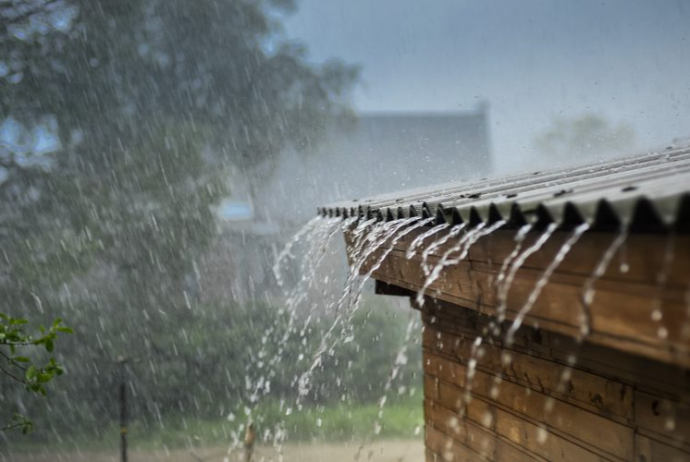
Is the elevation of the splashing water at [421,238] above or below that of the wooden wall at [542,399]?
above

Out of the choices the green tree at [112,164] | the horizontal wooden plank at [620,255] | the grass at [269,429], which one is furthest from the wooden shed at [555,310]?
the green tree at [112,164]

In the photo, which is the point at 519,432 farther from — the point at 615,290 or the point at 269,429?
the point at 269,429

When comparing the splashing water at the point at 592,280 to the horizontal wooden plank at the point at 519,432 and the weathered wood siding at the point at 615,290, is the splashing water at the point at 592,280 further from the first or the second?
the horizontal wooden plank at the point at 519,432

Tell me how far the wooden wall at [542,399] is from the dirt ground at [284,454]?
10490 millimetres

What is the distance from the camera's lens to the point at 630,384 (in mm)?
1944

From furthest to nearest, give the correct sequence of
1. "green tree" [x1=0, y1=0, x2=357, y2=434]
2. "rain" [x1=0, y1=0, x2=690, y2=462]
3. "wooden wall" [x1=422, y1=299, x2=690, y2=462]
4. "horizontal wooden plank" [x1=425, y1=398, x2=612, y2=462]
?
"green tree" [x1=0, y1=0, x2=357, y2=434] → "rain" [x1=0, y1=0, x2=690, y2=462] → "horizontal wooden plank" [x1=425, y1=398, x2=612, y2=462] → "wooden wall" [x1=422, y1=299, x2=690, y2=462]

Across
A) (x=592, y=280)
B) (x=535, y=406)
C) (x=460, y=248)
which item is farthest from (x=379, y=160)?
(x=592, y=280)

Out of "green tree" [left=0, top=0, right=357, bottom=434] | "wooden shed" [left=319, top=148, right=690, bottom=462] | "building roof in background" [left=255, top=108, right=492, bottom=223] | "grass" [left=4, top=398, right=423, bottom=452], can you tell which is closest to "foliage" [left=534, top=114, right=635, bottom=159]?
"building roof in background" [left=255, top=108, right=492, bottom=223]

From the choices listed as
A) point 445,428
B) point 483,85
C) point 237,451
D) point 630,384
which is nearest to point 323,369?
point 237,451

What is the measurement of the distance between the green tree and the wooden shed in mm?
13513

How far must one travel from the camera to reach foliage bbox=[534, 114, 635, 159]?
28.5m

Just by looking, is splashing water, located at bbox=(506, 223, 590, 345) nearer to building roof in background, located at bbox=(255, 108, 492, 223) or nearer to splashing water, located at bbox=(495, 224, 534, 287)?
splashing water, located at bbox=(495, 224, 534, 287)

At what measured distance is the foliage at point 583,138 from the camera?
28.5m

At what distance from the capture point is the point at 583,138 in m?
29.5
